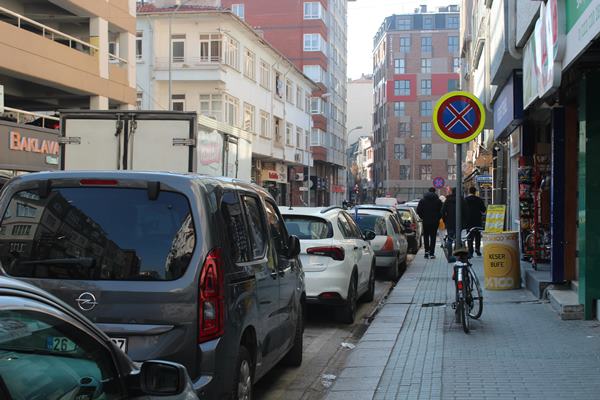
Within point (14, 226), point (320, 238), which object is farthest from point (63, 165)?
point (14, 226)

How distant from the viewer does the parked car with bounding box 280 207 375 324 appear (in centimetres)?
932

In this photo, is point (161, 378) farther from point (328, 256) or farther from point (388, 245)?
point (388, 245)

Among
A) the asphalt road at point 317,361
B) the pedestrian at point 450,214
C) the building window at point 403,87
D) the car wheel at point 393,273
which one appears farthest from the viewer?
the building window at point 403,87

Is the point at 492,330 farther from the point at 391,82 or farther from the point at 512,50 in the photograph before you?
the point at 391,82

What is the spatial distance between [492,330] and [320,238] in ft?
8.52

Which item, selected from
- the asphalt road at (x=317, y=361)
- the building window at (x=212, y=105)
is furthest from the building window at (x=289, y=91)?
Result: the asphalt road at (x=317, y=361)

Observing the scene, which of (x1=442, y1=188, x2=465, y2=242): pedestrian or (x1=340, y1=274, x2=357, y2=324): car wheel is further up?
(x1=442, y1=188, x2=465, y2=242): pedestrian

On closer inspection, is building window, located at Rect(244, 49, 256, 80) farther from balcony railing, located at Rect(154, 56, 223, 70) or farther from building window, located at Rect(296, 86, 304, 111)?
building window, located at Rect(296, 86, 304, 111)

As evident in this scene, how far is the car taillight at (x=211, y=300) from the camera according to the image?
4398mm

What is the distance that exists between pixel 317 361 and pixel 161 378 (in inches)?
194

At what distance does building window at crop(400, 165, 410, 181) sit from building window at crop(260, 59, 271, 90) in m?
69.5

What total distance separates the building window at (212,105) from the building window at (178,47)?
2823mm

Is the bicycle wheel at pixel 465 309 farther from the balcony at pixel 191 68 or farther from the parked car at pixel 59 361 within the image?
the balcony at pixel 191 68

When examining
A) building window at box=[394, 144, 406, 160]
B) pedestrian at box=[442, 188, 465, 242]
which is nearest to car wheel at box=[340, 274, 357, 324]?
pedestrian at box=[442, 188, 465, 242]
